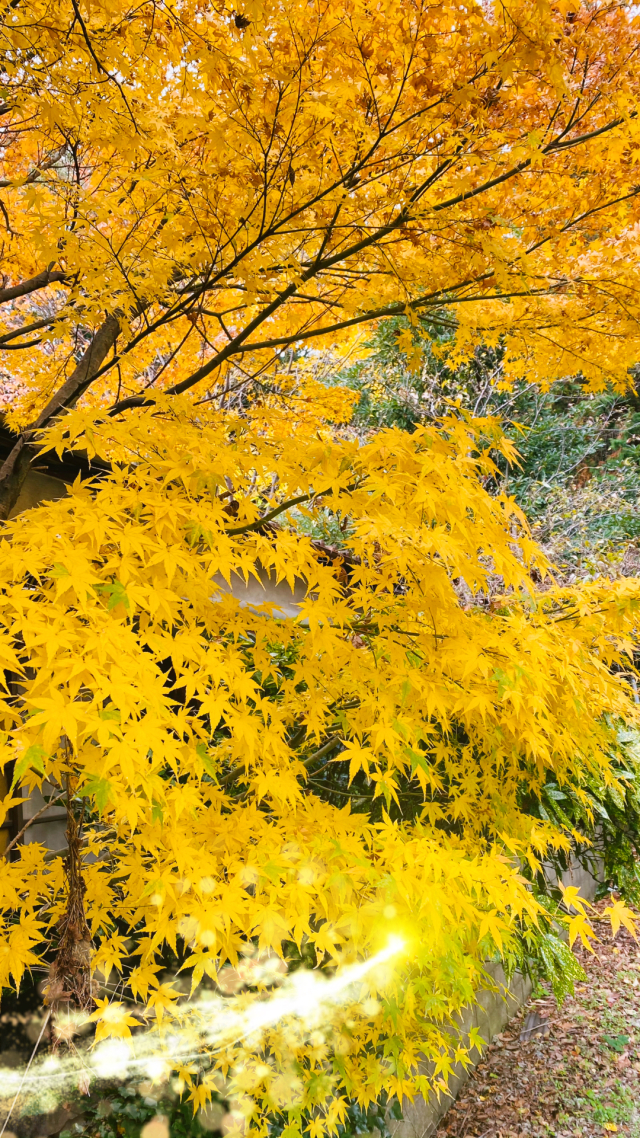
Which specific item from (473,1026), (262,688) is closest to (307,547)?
(262,688)

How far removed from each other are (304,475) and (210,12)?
2773 millimetres

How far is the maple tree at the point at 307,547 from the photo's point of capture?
198cm

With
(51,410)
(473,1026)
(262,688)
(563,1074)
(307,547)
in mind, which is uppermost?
(51,410)

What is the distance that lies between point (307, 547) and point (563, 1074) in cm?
494

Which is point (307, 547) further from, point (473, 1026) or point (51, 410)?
point (473, 1026)

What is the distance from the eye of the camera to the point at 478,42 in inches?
113

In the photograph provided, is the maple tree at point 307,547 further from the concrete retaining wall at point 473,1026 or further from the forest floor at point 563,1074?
the forest floor at point 563,1074

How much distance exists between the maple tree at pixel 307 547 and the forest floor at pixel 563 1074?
5.50 feet

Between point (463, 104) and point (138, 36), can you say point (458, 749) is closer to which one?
point (463, 104)

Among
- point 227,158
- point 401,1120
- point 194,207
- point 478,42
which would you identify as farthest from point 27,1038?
point 478,42

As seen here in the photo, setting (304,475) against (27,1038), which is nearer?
(304,475)

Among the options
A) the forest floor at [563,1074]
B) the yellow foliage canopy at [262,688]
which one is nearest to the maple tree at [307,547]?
the yellow foliage canopy at [262,688]

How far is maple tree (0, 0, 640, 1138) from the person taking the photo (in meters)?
1.98

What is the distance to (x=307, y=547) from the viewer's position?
250 centimetres
